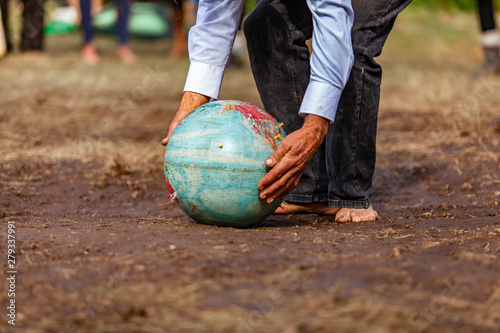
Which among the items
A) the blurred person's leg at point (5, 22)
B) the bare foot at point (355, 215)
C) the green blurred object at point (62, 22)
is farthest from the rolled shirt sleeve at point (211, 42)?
the green blurred object at point (62, 22)

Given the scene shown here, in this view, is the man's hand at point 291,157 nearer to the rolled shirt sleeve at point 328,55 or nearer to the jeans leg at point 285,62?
the rolled shirt sleeve at point 328,55

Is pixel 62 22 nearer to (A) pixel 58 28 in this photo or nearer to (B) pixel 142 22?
(A) pixel 58 28

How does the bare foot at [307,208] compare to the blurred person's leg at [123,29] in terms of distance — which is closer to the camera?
the bare foot at [307,208]

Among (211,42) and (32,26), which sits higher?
(211,42)

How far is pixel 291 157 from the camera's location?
2889 millimetres

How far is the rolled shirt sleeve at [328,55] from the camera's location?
2895 mm

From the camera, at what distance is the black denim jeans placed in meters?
3.26

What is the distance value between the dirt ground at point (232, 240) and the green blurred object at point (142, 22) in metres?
6.94

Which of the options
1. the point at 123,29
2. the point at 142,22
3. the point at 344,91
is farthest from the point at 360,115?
the point at 142,22

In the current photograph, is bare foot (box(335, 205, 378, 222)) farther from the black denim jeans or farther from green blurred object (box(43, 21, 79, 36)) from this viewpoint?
green blurred object (box(43, 21, 79, 36))

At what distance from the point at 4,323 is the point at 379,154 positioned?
3.78 meters

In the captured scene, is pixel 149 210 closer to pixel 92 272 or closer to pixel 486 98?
pixel 92 272

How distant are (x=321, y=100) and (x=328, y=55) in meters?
0.20

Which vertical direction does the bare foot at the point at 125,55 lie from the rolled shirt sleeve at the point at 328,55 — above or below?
below
